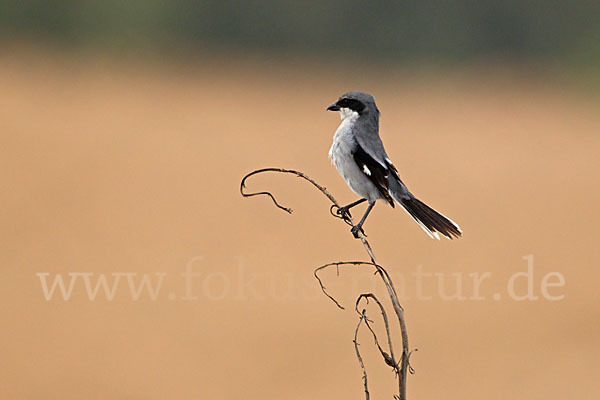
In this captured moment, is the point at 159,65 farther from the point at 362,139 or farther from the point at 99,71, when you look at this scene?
the point at 362,139

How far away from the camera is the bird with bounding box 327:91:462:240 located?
349 cm

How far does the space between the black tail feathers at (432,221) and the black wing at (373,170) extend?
0.64 feet

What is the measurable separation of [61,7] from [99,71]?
4.23 metres

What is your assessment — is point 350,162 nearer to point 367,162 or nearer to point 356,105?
point 367,162

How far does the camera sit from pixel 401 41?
89.2 ft

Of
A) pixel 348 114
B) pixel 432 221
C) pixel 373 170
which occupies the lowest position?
pixel 432 221

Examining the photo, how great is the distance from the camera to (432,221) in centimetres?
352

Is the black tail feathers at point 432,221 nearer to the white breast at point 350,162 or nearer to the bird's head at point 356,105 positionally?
the white breast at point 350,162

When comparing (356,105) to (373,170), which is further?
(356,105)

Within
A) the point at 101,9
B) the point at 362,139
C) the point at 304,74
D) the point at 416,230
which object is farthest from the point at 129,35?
the point at 362,139

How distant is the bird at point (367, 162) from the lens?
349 centimetres

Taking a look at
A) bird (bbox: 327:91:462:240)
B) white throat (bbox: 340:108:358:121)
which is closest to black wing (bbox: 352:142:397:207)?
bird (bbox: 327:91:462:240)

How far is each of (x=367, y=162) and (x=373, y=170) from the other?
1.8 inches

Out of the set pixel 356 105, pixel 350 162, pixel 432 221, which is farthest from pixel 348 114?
pixel 432 221
